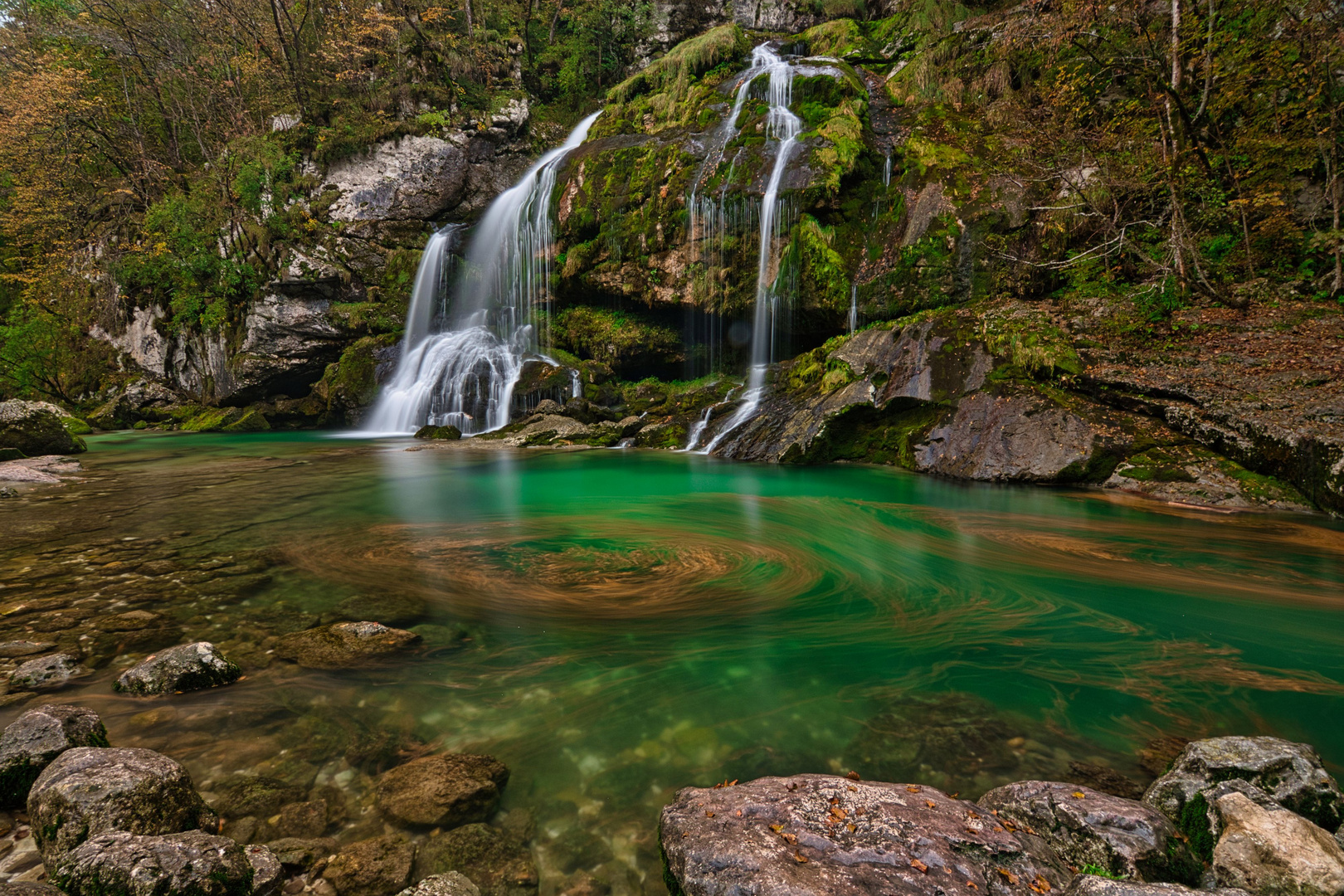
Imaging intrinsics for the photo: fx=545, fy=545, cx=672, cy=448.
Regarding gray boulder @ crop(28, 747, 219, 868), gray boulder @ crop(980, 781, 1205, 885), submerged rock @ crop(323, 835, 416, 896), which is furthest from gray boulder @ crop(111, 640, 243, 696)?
gray boulder @ crop(980, 781, 1205, 885)

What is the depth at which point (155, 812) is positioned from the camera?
1738mm

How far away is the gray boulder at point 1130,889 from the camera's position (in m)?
1.37

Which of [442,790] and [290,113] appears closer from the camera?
[442,790]

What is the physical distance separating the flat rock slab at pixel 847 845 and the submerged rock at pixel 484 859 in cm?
49

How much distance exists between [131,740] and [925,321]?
11.4 metres

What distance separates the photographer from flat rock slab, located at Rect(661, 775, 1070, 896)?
150cm

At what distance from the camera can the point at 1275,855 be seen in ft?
5.08

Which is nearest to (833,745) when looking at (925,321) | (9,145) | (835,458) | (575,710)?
(575,710)

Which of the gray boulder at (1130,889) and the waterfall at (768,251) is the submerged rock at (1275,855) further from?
the waterfall at (768,251)

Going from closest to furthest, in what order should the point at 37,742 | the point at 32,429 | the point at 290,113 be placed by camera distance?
the point at 37,742 → the point at 32,429 → the point at 290,113

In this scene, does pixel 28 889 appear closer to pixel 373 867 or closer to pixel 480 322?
pixel 373 867

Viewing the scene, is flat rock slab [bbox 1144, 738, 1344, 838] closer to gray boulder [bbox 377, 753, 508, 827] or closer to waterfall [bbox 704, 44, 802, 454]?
gray boulder [bbox 377, 753, 508, 827]

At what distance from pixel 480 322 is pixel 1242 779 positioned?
19.9 meters

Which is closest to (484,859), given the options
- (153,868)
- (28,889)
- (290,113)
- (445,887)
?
(445,887)
